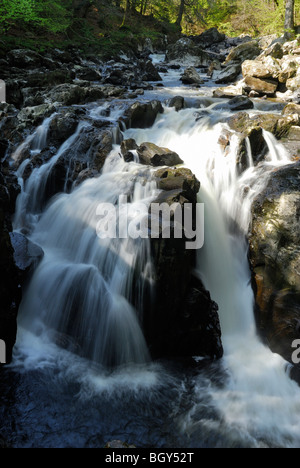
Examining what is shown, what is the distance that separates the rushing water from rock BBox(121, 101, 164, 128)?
8.65 ft

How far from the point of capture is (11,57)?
13.9 metres

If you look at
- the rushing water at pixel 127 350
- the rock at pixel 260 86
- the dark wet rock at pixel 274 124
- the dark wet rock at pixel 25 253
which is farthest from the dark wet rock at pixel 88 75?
the dark wet rock at pixel 25 253

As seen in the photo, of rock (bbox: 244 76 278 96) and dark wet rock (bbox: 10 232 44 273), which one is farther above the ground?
rock (bbox: 244 76 278 96)

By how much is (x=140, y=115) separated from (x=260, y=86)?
5.19m

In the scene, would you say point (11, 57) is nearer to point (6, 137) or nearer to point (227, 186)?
point (6, 137)

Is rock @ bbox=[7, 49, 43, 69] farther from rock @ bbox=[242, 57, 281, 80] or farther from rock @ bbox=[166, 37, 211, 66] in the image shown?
rock @ bbox=[166, 37, 211, 66]

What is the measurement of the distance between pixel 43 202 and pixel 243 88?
28.7 ft

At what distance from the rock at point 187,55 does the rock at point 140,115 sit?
1420 cm

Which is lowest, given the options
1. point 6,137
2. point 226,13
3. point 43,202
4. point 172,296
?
point 172,296

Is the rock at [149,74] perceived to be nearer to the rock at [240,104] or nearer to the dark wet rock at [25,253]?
the rock at [240,104]

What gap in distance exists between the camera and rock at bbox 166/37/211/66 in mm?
21000

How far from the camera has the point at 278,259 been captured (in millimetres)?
4586

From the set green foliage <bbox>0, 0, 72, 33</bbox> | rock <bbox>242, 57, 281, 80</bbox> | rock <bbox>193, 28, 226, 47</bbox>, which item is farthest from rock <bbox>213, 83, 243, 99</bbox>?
rock <bbox>193, 28, 226, 47</bbox>
